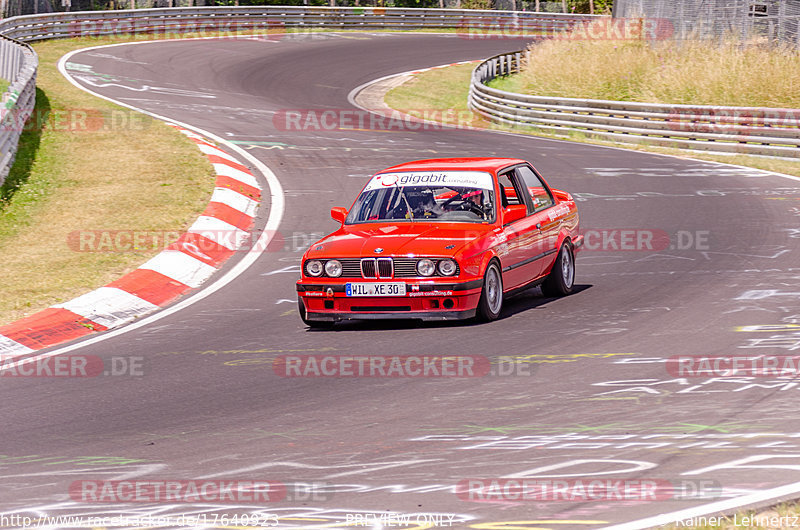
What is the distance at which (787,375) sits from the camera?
23.6ft

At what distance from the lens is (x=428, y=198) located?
1041cm

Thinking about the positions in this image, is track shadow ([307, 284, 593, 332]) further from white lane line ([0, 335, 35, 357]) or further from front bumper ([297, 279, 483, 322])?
white lane line ([0, 335, 35, 357])

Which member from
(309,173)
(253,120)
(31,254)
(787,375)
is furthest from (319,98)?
(787,375)

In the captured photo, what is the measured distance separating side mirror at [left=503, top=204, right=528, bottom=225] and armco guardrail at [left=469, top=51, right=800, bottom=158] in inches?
521

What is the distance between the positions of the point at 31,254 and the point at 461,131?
15.2 meters

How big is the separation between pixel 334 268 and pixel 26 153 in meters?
9.91

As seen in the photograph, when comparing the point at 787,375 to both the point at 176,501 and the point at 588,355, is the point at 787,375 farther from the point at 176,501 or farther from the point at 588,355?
the point at 176,501

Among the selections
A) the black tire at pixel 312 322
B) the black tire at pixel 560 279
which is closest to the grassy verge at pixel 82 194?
the black tire at pixel 312 322

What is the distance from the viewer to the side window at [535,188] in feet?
36.2
